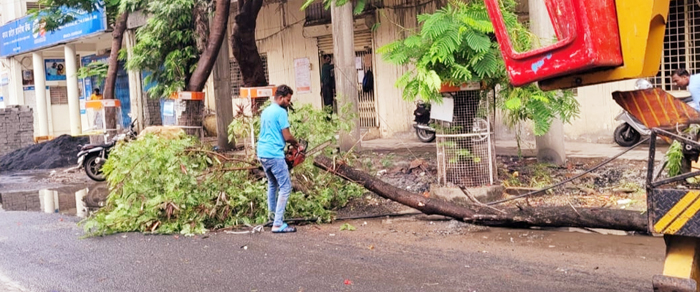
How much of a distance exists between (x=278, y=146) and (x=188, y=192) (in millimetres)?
1292

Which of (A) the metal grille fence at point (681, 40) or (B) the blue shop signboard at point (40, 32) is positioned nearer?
(A) the metal grille fence at point (681, 40)

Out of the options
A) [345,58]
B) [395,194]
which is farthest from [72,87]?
[395,194]

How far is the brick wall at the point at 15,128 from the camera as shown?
23750 mm

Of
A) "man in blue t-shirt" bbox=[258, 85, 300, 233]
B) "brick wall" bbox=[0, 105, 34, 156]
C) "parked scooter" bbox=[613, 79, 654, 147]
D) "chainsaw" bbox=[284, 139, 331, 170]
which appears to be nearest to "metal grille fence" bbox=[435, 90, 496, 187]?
"chainsaw" bbox=[284, 139, 331, 170]

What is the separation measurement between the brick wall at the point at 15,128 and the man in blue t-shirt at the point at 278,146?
61.1 feet

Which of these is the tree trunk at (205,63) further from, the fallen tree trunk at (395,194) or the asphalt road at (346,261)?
the asphalt road at (346,261)

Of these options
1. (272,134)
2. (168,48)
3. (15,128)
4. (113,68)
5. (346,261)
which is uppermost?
(168,48)

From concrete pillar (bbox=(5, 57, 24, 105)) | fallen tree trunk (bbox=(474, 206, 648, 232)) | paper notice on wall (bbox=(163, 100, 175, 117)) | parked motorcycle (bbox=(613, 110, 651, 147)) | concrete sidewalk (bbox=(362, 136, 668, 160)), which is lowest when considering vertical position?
fallen tree trunk (bbox=(474, 206, 648, 232))

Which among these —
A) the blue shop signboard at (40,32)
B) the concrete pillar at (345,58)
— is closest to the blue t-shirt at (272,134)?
the concrete pillar at (345,58)

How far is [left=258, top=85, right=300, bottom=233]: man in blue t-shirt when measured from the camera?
26.0ft

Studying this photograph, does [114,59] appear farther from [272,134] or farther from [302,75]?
[272,134]

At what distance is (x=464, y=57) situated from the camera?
8.31 meters

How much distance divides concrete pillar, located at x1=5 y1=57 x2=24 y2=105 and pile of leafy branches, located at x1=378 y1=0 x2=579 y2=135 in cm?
2563

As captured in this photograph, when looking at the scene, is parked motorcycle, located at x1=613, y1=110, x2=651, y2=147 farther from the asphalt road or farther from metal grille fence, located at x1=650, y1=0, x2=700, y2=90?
the asphalt road
